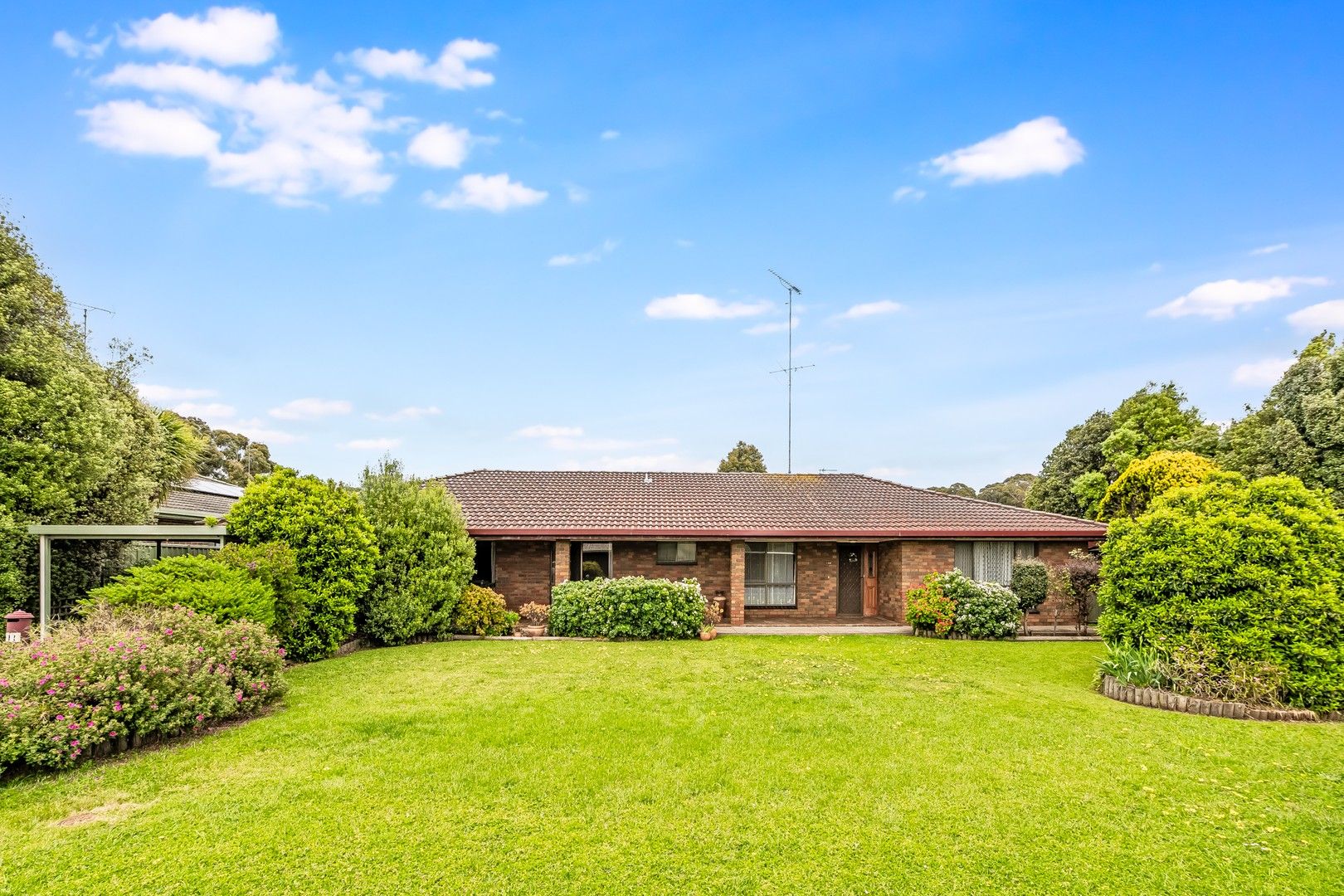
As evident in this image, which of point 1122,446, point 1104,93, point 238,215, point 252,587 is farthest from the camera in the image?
point 1122,446

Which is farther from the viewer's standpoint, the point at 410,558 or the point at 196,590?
the point at 410,558

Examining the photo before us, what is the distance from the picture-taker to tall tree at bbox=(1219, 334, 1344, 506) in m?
18.4

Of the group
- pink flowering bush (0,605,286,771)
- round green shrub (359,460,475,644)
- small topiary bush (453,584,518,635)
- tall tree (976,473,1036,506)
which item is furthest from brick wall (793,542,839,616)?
tall tree (976,473,1036,506)

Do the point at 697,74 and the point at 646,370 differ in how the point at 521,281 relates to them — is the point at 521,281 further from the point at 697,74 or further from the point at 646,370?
the point at 697,74

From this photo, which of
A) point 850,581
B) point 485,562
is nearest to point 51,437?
point 485,562

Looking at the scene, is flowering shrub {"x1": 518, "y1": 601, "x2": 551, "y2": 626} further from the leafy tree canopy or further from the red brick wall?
the leafy tree canopy

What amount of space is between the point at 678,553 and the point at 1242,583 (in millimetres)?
10734

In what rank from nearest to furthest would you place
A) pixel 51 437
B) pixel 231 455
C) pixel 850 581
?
1. pixel 51 437
2. pixel 850 581
3. pixel 231 455

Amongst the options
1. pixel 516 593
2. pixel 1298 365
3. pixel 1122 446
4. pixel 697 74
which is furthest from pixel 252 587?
pixel 1122 446

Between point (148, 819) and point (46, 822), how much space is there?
0.70 m

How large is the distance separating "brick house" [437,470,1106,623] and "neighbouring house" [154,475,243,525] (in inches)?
240

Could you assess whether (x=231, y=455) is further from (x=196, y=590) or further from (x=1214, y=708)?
(x=1214, y=708)

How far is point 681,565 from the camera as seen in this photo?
16516 millimetres

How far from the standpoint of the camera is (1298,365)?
20.3m
